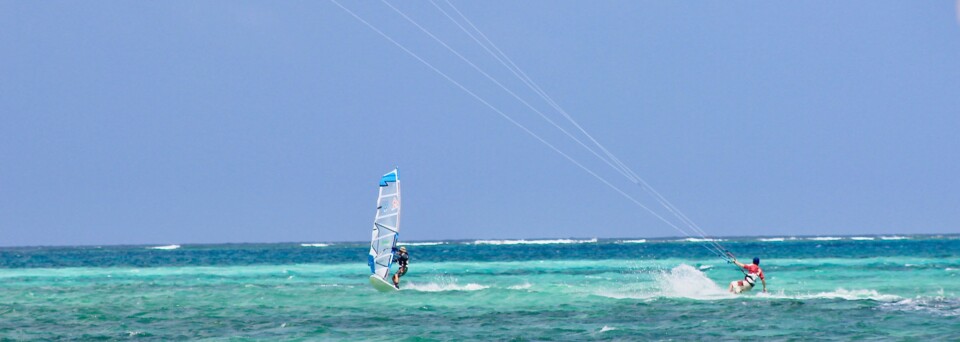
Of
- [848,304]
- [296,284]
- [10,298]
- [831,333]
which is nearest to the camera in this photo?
[831,333]

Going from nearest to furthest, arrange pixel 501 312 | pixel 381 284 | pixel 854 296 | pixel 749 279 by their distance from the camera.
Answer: pixel 501 312
pixel 854 296
pixel 749 279
pixel 381 284

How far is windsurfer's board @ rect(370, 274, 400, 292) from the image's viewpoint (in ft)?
129

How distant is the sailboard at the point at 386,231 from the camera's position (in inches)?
1529

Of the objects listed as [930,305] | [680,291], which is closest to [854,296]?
[930,305]

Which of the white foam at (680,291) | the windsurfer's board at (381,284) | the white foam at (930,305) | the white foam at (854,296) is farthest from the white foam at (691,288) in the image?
the windsurfer's board at (381,284)

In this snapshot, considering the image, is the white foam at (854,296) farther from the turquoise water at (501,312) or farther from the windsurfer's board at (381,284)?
the windsurfer's board at (381,284)

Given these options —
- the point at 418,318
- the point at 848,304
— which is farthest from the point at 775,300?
the point at 418,318

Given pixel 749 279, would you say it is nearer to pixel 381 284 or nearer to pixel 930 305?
pixel 930 305

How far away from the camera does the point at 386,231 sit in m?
39.1

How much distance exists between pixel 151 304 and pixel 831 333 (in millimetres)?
19765

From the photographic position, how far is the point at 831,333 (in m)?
25.0

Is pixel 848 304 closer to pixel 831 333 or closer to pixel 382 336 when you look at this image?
pixel 831 333

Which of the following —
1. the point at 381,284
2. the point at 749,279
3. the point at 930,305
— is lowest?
the point at 930,305

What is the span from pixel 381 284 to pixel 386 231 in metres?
1.68
